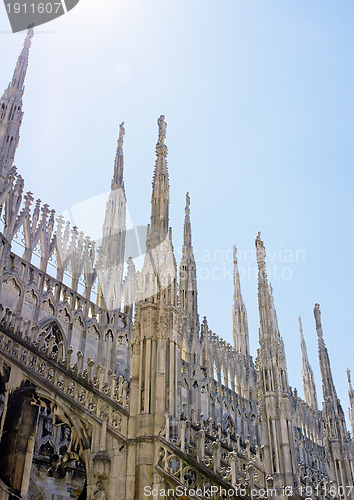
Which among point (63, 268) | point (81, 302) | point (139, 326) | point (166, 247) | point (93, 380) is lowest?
point (93, 380)

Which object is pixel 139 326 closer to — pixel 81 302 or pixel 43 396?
pixel 43 396

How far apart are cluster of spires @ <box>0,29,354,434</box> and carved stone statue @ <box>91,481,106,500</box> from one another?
5.45m

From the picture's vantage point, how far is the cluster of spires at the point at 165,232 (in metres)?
13.5

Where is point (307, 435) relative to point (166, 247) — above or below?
above

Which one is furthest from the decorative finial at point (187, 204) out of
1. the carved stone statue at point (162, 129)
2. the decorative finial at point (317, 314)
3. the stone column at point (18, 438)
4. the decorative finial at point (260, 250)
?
the stone column at point (18, 438)

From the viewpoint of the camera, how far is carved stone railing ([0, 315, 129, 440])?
1021cm

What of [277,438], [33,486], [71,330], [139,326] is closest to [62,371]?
[139,326]

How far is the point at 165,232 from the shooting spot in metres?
12.8

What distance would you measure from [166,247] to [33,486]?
27.0 ft

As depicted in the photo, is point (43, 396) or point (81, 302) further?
point (81, 302)

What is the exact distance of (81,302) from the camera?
2098cm
